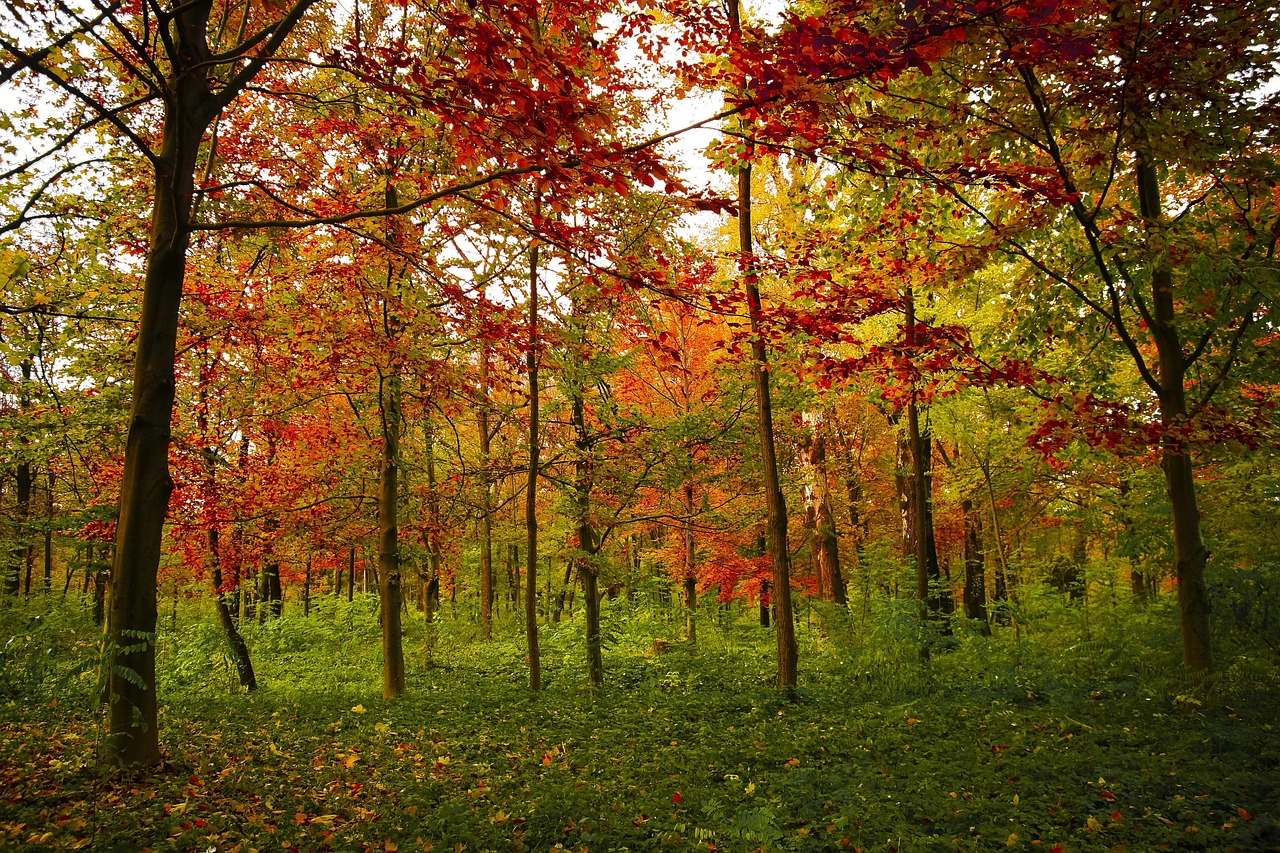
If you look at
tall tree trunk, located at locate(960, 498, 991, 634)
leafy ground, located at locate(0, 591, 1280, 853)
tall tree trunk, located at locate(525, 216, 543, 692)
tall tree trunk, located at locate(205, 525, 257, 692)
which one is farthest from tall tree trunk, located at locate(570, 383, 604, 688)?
tall tree trunk, located at locate(960, 498, 991, 634)

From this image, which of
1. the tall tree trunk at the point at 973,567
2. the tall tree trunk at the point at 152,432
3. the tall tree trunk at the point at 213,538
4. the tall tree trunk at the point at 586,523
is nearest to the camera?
the tall tree trunk at the point at 152,432

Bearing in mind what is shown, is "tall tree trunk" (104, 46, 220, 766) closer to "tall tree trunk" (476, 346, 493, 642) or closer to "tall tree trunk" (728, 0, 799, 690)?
"tall tree trunk" (476, 346, 493, 642)

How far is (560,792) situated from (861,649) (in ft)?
22.9

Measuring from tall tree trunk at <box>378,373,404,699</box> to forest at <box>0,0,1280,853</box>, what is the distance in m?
0.07

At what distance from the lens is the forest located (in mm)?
3939

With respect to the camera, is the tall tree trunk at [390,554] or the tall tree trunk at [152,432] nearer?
the tall tree trunk at [152,432]

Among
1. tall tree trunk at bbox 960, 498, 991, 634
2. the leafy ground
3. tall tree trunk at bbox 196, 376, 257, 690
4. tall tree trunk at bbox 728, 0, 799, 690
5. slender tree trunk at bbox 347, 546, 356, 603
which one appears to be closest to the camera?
the leafy ground

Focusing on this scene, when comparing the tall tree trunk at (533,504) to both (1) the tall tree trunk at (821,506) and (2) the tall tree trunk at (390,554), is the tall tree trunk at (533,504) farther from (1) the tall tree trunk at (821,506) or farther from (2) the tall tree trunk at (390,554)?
(1) the tall tree trunk at (821,506)

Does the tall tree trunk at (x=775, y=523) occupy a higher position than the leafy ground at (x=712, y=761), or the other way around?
the tall tree trunk at (x=775, y=523)

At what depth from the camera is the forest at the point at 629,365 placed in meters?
3.94

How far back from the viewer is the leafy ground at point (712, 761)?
3738 millimetres

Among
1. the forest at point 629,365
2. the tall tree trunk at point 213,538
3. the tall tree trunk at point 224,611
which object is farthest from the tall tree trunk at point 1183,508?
the tall tree trunk at point 224,611

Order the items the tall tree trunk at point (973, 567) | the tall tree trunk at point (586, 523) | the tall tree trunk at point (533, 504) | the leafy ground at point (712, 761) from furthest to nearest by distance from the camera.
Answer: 1. the tall tree trunk at point (973, 567)
2. the tall tree trunk at point (586, 523)
3. the tall tree trunk at point (533, 504)
4. the leafy ground at point (712, 761)

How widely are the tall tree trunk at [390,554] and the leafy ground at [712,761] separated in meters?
0.52
